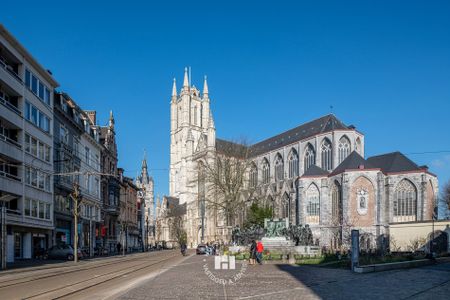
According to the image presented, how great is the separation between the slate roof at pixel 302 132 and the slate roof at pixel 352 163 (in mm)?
9109

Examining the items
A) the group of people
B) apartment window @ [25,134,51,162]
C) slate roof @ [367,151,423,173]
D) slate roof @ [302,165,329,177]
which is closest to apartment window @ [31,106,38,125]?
apartment window @ [25,134,51,162]

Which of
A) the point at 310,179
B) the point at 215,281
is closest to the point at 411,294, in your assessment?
the point at 215,281

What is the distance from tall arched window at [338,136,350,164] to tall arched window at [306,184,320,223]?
742 cm

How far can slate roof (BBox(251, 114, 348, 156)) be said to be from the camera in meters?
95.6

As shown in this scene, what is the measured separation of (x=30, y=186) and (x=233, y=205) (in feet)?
90.0

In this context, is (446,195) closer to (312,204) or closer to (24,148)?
(312,204)

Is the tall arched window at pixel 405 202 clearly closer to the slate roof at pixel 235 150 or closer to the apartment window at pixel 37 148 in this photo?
the slate roof at pixel 235 150

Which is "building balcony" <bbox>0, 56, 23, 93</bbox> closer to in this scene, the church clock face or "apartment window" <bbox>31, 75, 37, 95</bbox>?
"apartment window" <bbox>31, 75, 37, 95</bbox>

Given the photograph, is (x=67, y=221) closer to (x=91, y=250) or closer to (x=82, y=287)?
(x=91, y=250)

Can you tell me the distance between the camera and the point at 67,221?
51719 mm

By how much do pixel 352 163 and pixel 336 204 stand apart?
7133 millimetres

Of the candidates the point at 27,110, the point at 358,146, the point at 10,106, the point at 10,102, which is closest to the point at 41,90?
the point at 27,110

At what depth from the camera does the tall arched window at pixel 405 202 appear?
79250 mm

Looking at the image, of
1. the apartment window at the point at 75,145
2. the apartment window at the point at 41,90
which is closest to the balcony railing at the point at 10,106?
the apartment window at the point at 41,90
